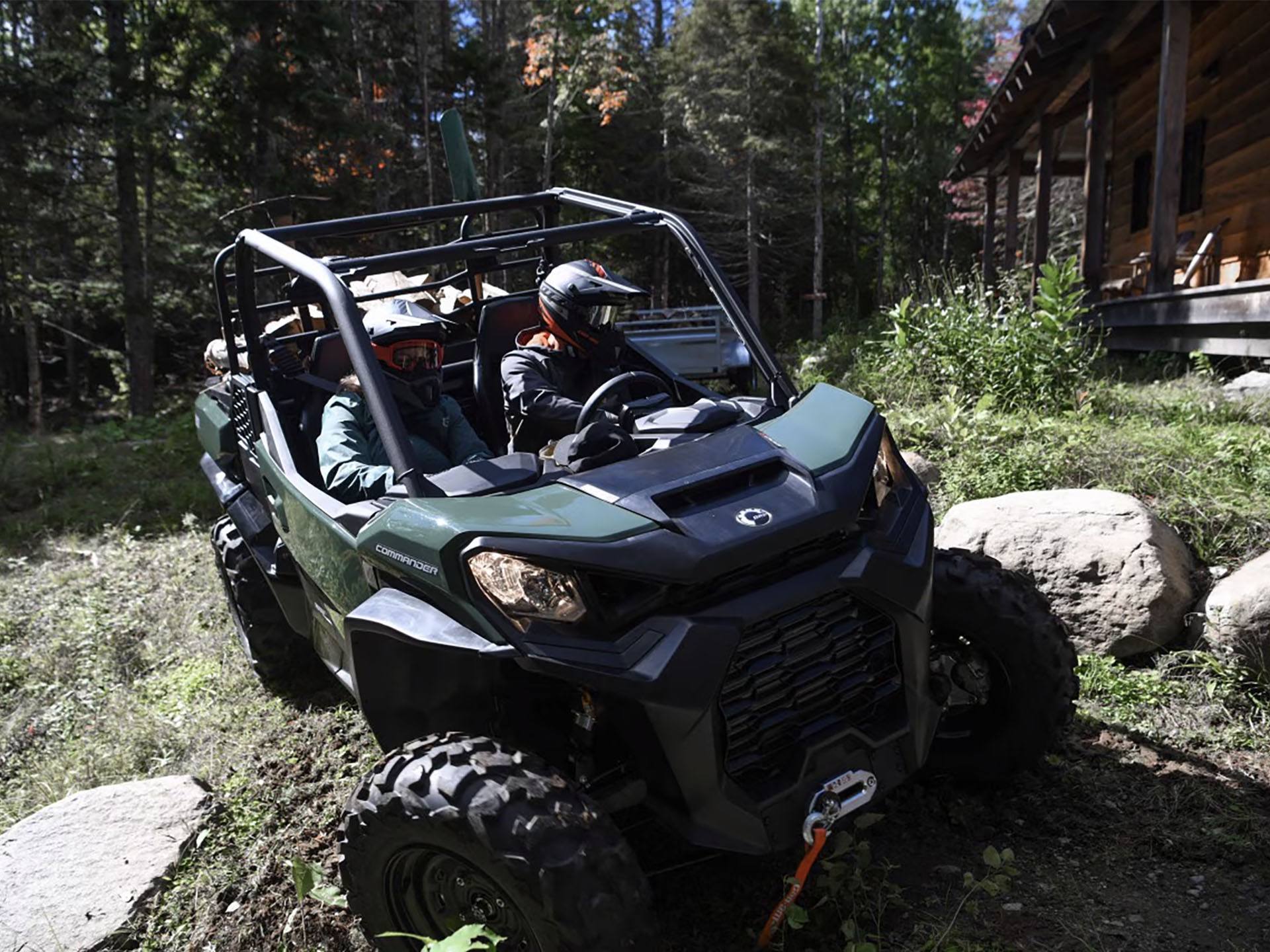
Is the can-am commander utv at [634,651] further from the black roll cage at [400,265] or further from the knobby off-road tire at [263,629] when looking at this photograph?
the knobby off-road tire at [263,629]

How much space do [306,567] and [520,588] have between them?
1242mm

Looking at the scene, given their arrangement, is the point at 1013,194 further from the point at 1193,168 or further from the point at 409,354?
the point at 409,354

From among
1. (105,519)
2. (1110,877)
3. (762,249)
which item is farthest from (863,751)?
(762,249)

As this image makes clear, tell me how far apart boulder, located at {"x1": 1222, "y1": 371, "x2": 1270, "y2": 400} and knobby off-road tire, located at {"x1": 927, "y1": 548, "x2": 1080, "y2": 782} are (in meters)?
3.85

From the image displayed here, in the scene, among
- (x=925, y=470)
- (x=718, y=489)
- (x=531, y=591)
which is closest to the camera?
(x=531, y=591)

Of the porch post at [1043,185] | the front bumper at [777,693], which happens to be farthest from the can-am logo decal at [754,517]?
the porch post at [1043,185]

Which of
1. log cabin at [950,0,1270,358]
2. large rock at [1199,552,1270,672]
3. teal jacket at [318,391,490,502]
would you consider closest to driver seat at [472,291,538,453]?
teal jacket at [318,391,490,502]

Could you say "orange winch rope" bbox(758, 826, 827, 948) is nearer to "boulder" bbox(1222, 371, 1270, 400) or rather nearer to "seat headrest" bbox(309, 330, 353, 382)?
"seat headrest" bbox(309, 330, 353, 382)

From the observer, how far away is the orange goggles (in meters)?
3.26

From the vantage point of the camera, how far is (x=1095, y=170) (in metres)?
10.1

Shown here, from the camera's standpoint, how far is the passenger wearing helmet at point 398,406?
3055 mm

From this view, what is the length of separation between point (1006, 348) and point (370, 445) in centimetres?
434

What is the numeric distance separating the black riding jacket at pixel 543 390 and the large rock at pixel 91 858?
65.6 inches

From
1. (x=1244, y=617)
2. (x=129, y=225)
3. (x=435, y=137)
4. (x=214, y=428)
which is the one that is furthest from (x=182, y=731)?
(x=435, y=137)
